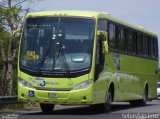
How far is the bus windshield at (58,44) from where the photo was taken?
19547mm

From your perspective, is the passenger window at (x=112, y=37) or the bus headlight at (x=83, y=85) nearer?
the bus headlight at (x=83, y=85)

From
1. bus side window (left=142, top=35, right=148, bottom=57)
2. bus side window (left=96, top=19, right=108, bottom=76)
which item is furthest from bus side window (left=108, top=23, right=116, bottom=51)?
bus side window (left=142, top=35, right=148, bottom=57)

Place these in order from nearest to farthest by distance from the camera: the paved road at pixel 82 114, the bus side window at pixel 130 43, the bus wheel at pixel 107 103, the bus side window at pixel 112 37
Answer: the paved road at pixel 82 114
the bus wheel at pixel 107 103
the bus side window at pixel 112 37
the bus side window at pixel 130 43

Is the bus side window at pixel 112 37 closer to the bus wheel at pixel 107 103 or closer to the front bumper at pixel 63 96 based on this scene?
the bus wheel at pixel 107 103

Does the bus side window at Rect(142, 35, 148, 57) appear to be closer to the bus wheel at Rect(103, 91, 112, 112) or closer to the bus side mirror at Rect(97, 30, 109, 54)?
the bus wheel at Rect(103, 91, 112, 112)

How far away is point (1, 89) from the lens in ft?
90.2

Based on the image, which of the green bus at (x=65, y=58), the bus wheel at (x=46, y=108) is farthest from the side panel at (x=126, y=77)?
the bus wheel at (x=46, y=108)

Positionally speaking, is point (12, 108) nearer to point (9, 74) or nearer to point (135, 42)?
point (9, 74)

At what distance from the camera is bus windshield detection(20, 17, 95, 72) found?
770 inches

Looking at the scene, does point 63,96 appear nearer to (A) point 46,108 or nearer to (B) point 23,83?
(B) point 23,83

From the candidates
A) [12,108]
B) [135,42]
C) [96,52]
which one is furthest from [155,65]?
[96,52]

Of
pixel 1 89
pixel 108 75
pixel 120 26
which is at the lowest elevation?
pixel 1 89

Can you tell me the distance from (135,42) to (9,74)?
A: 600cm

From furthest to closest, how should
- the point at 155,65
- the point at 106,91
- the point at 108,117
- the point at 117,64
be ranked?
the point at 155,65 → the point at 117,64 → the point at 106,91 → the point at 108,117
